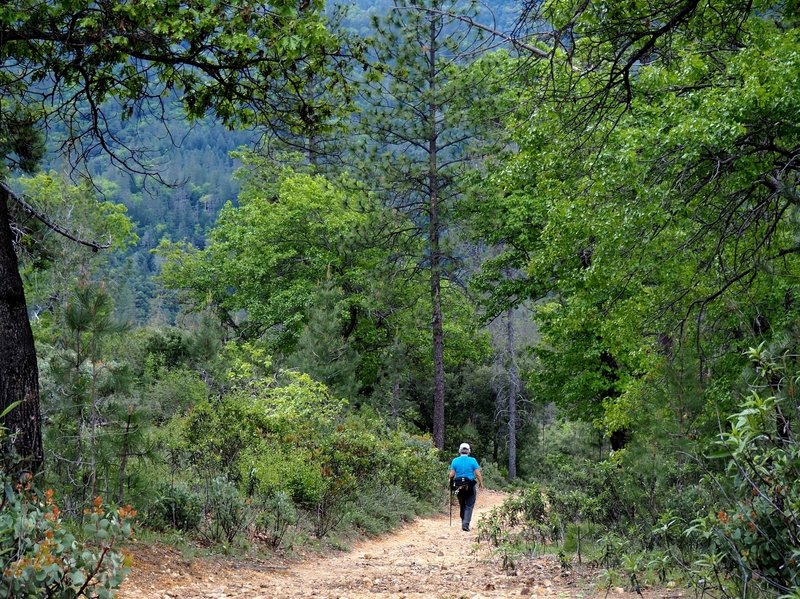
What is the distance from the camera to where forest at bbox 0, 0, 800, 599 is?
16.2ft

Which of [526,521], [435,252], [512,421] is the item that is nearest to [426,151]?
[435,252]

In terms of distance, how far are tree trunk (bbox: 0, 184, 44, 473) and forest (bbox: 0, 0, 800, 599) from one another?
2 cm

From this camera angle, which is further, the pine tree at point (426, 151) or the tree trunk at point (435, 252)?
the tree trunk at point (435, 252)

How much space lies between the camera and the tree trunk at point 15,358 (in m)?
6.17

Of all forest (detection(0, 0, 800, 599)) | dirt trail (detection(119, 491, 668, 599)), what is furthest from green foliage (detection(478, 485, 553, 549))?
dirt trail (detection(119, 491, 668, 599))

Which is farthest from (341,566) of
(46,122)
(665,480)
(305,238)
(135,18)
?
(305,238)

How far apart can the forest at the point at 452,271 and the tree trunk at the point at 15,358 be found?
0.02 m

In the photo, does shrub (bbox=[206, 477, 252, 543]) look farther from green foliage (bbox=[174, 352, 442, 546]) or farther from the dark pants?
the dark pants

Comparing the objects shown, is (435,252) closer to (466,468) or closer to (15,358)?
(466,468)

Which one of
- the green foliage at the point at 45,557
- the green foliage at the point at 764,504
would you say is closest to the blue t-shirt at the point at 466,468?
the green foliage at the point at 764,504

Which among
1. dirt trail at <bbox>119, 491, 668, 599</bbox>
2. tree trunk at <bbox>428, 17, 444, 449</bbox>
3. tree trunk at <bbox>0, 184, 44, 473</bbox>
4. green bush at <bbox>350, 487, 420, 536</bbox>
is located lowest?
dirt trail at <bbox>119, 491, 668, 599</bbox>

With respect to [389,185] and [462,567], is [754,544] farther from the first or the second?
[389,185]

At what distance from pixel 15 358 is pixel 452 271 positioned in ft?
56.5

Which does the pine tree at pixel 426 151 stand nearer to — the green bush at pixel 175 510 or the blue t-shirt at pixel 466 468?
the blue t-shirt at pixel 466 468
